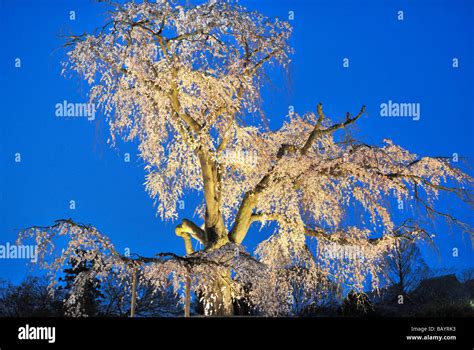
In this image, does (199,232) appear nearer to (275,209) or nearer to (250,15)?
(275,209)

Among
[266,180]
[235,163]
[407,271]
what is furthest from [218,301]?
[407,271]

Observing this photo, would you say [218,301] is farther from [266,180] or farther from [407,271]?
[407,271]

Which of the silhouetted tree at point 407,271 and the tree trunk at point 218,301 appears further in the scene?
the silhouetted tree at point 407,271

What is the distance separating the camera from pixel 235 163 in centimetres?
1158

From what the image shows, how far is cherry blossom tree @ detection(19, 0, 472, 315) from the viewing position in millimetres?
10137

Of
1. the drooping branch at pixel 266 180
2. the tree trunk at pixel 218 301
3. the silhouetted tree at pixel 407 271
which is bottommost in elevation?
the tree trunk at pixel 218 301

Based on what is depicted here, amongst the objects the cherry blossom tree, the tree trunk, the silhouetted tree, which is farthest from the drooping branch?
the silhouetted tree

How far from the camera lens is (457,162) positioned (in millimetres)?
10820

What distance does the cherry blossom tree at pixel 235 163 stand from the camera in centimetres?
1014

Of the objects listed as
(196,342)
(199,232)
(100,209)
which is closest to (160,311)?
(199,232)

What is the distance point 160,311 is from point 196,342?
12.3 meters

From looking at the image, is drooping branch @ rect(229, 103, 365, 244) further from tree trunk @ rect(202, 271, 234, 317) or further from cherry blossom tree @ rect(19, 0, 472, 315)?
tree trunk @ rect(202, 271, 234, 317)

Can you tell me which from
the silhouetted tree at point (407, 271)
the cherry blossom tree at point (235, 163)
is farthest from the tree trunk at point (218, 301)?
the silhouetted tree at point (407, 271)

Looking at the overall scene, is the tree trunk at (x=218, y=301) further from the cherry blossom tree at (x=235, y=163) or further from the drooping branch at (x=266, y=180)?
the drooping branch at (x=266, y=180)
